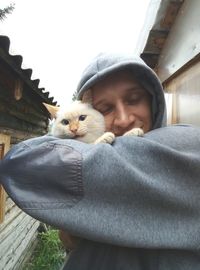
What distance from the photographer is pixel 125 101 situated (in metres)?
1.49

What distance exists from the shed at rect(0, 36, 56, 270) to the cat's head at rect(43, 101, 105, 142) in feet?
4.59

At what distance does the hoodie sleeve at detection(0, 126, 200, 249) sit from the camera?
1079 millimetres

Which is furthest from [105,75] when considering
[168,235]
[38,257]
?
[38,257]

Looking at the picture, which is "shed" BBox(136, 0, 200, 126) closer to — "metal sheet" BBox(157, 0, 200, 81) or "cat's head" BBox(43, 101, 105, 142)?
"metal sheet" BBox(157, 0, 200, 81)

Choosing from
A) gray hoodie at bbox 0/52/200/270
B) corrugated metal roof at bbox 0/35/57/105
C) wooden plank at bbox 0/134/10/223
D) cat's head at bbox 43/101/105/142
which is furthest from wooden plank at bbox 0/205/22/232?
gray hoodie at bbox 0/52/200/270

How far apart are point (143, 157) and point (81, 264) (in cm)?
41

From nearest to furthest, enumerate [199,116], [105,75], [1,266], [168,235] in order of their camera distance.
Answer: [168,235]
[105,75]
[199,116]
[1,266]

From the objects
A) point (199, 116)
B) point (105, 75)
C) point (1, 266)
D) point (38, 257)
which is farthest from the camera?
point (38, 257)

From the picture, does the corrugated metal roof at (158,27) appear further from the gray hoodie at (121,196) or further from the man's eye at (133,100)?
the gray hoodie at (121,196)

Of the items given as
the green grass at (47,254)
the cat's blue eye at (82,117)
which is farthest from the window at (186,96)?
the green grass at (47,254)

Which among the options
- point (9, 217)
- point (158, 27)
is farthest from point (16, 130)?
point (158, 27)

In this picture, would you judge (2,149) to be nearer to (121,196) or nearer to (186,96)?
(186,96)

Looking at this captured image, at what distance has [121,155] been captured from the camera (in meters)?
1.14

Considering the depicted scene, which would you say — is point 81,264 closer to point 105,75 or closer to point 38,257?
point 105,75
